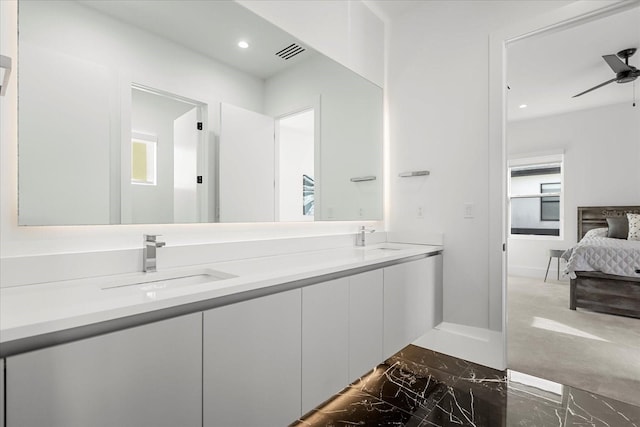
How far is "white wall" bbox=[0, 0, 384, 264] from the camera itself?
1.07m

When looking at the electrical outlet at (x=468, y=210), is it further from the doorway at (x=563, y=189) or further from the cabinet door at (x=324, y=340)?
the cabinet door at (x=324, y=340)

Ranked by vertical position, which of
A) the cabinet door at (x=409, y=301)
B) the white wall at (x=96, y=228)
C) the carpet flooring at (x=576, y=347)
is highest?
the white wall at (x=96, y=228)

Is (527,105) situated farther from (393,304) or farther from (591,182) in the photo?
(393,304)

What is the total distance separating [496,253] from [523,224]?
14.4 feet

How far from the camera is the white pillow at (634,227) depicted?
425 centimetres

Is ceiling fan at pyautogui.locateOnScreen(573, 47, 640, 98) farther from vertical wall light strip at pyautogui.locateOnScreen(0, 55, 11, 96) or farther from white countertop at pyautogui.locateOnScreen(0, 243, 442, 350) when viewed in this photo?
vertical wall light strip at pyautogui.locateOnScreen(0, 55, 11, 96)

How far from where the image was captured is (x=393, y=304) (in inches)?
74.3

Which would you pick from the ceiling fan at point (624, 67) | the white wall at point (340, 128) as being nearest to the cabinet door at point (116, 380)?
the white wall at point (340, 128)

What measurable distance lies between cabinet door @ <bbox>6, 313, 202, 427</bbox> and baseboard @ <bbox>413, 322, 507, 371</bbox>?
6.62 ft

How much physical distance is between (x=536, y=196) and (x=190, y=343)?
637cm

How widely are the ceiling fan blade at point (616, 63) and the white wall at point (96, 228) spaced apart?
2.80 m

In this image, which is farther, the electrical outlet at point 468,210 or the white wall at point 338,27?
the electrical outlet at point 468,210

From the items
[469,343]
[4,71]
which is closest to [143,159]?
[4,71]

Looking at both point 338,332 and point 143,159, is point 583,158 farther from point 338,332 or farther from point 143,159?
point 143,159
